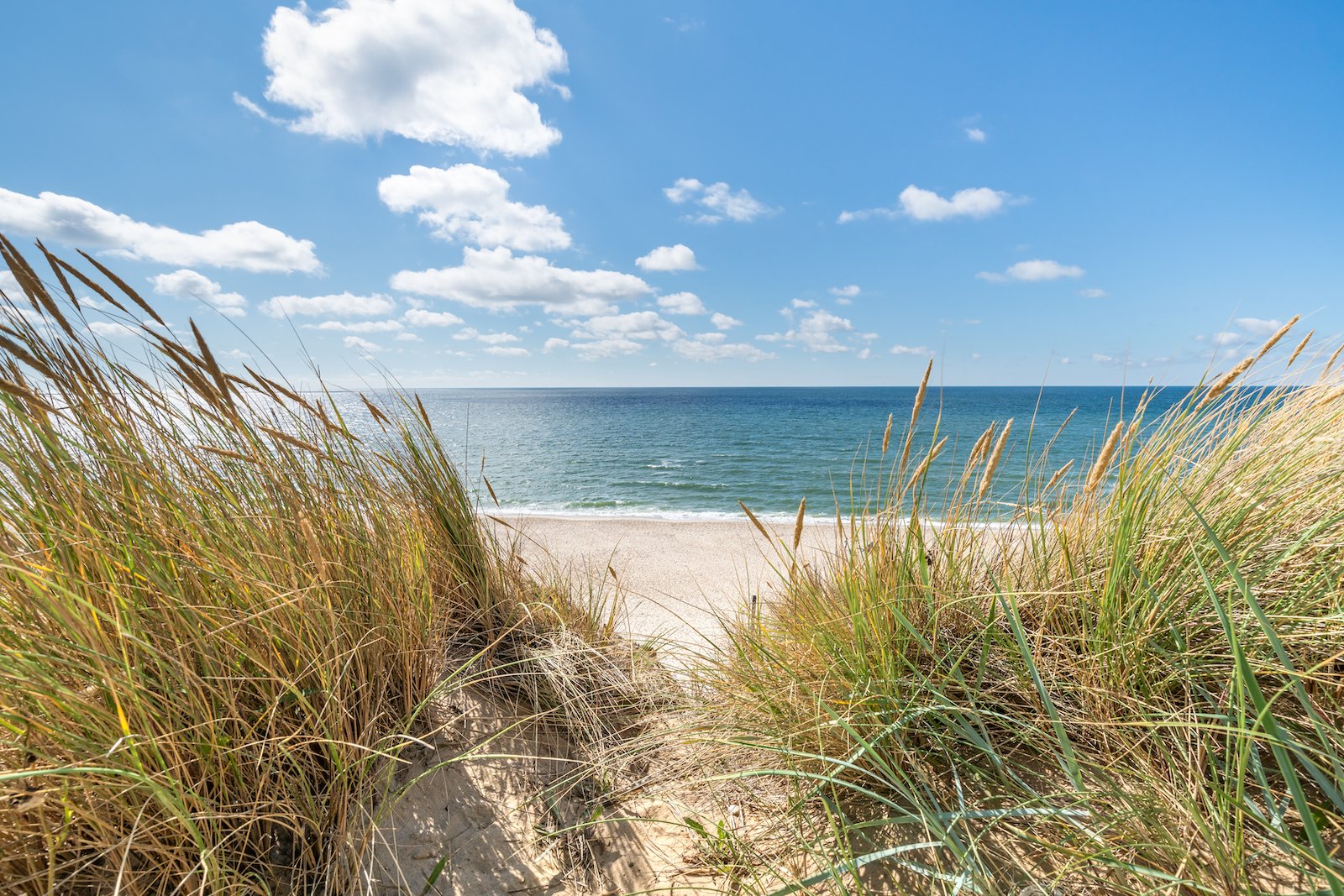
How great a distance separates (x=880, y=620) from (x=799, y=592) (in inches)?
17.3

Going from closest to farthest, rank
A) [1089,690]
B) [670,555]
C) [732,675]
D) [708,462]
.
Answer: [1089,690] < [732,675] < [670,555] < [708,462]

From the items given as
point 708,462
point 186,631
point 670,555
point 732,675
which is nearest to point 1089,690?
point 732,675

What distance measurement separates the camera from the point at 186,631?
1.31m

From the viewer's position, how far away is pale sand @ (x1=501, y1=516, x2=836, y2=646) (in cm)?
518

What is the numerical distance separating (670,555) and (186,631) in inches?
277

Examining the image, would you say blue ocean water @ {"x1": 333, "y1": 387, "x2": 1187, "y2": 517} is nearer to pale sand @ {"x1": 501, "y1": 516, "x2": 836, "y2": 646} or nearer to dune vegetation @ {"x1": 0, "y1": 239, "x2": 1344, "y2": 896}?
dune vegetation @ {"x1": 0, "y1": 239, "x2": 1344, "y2": 896}

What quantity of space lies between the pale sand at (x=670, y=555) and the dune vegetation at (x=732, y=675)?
7.61 feet

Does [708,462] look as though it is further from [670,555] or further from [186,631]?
[186,631]

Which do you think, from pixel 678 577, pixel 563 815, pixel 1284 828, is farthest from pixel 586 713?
pixel 678 577

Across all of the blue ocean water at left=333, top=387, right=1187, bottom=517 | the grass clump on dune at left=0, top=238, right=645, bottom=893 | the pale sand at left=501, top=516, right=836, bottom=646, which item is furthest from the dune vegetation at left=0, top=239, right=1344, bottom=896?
the pale sand at left=501, top=516, right=836, bottom=646

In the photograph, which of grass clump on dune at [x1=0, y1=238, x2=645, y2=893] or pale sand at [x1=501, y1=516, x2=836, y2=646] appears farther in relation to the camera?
pale sand at [x1=501, y1=516, x2=836, y2=646]

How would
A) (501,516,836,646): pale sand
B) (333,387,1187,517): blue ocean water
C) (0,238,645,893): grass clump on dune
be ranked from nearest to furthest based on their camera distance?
1. (0,238,645,893): grass clump on dune
2. (333,387,1187,517): blue ocean water
3. (501,516,836,646): pale sand

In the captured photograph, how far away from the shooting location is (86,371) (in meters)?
1.53

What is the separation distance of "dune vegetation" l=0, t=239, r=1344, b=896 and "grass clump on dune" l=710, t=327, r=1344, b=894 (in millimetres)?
15
